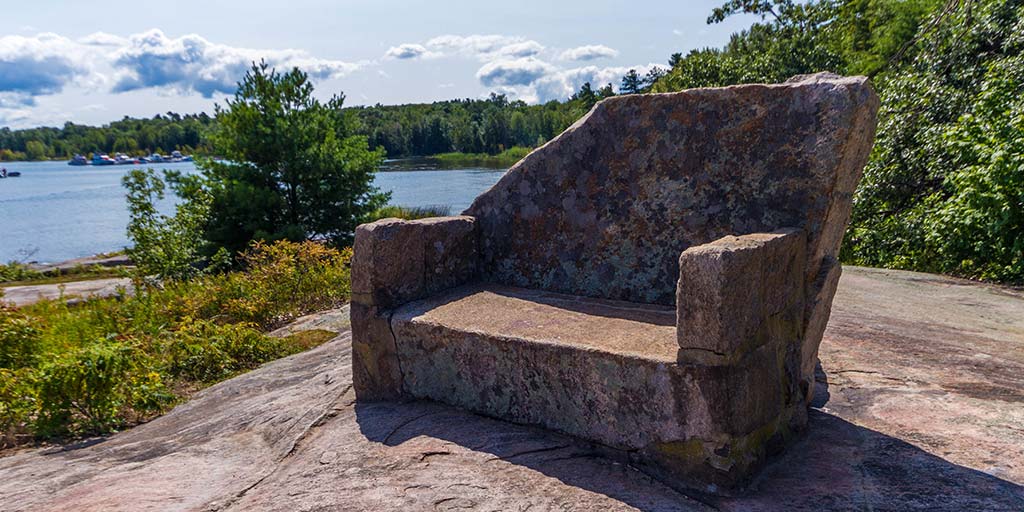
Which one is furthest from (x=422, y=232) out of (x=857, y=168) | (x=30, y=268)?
(x=30, y=268)

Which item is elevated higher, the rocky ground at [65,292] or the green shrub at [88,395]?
the green shrub at [88,395]

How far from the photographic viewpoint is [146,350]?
5.92 meters

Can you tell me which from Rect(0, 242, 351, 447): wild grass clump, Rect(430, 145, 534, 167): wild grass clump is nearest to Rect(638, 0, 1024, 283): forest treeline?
Rect(0, 242, 351, 447): wild grass clump

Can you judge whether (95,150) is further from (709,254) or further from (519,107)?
(709,254)

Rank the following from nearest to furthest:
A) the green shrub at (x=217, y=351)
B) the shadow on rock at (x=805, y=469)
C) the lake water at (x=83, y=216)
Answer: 1. the shadow on rock at (x=805, y=469)
2. the green shrub at (x=217, y=351)
3. the lake water at (x=83, y=216)

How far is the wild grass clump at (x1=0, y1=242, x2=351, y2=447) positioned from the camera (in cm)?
415

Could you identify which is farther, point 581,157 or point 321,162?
point 321,162

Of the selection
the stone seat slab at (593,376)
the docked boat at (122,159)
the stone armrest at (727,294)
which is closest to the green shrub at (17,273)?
the stone seat slab at (593,376)

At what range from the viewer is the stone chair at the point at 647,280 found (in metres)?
2.51

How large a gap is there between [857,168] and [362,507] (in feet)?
8.52

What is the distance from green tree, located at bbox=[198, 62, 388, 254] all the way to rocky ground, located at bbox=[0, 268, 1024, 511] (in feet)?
31.9

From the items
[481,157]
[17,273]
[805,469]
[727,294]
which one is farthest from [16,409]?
[481,157]

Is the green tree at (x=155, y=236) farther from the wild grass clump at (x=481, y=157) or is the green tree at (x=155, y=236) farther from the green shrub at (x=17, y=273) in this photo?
the wild grass clump at (x=481, y=157)

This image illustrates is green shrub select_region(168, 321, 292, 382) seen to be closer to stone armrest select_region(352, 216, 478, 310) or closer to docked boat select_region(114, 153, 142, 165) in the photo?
stone armrest select_region(352, 216, 478, 310)
